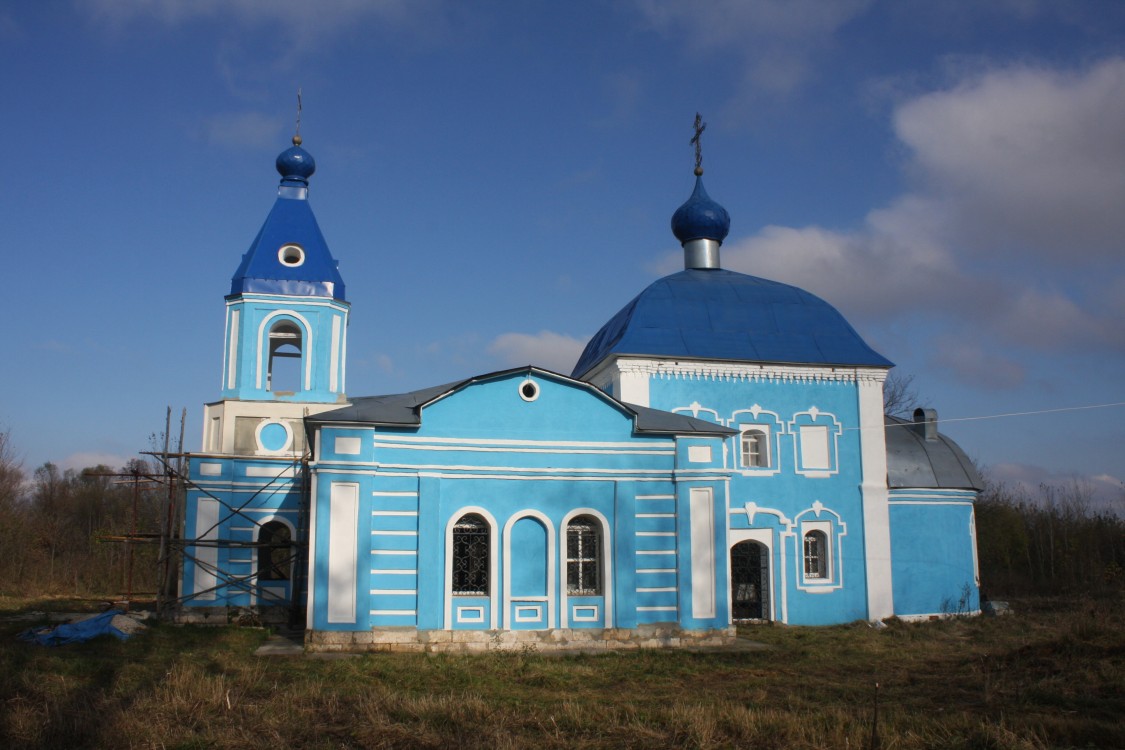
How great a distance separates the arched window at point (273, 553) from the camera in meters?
17.9

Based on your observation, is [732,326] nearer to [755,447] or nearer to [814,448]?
[755,447]

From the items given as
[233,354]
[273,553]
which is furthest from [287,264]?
[273,553]

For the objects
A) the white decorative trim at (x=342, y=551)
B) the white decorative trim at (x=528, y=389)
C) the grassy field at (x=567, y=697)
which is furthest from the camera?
the white decorative trim at (x=528, y=389)

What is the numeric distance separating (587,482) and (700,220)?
10.3m

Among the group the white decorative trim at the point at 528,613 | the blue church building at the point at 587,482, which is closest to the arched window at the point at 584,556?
the blue church building at the point at 587,482

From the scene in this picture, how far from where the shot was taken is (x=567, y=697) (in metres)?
10.2

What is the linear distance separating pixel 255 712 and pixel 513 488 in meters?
6.60

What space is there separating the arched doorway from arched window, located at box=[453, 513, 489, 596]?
6675 millimetres

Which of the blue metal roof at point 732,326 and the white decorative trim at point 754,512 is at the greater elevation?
the blue metal roof at point 732,326

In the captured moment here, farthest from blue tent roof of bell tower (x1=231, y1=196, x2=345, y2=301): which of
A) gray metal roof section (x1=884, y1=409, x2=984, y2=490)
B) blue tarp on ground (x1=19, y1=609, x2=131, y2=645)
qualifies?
gray metal roof section (x1=884, y1=409, x2=984, y2=490)

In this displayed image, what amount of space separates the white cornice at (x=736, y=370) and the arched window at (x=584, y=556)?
4.72m

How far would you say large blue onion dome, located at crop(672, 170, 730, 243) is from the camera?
76.7 ft

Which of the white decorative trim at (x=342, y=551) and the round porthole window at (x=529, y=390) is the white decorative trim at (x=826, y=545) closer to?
the round porthole window at (x=529, y=390)

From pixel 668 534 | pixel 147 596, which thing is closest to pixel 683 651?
pixel 668 534
